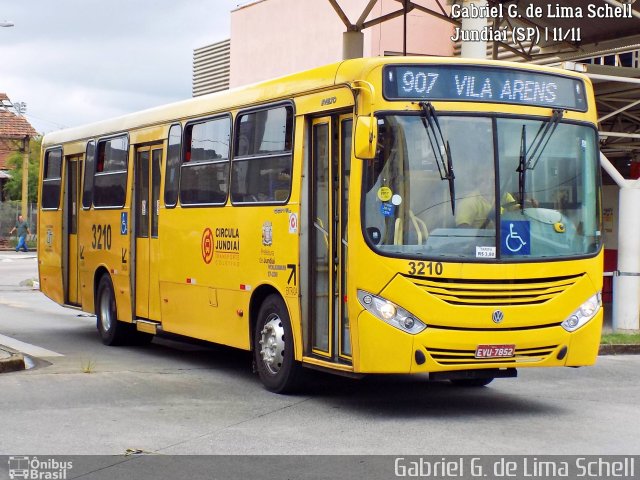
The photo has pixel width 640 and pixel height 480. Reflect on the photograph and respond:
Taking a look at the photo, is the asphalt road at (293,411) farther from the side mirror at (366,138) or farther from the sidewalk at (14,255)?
the sidewalk at (14,255)

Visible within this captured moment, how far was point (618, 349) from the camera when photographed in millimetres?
16203

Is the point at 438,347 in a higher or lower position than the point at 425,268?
lower

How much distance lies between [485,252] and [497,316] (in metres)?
0.55

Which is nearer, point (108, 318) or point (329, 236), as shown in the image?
point (329, 236)

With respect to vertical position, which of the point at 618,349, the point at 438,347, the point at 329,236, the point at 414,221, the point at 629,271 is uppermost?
the point at 414,221

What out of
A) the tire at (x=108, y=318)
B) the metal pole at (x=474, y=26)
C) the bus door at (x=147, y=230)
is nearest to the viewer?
the bus door at (x=147, y=230)

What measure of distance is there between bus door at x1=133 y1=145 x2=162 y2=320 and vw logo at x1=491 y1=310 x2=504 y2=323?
573cm

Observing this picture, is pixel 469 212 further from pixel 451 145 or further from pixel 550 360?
pixel 550 360

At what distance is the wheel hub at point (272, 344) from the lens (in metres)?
11.4

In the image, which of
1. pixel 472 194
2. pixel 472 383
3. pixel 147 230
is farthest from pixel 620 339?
pixel 472 194

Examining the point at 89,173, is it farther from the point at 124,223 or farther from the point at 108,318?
the point at 108,318

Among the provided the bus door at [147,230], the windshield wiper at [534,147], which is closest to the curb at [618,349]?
the bus door at [147,230]

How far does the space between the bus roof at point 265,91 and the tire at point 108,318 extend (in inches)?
85.2
